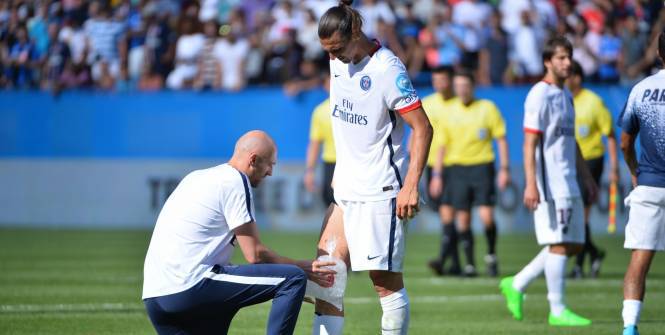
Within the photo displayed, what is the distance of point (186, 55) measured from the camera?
26.1 meters

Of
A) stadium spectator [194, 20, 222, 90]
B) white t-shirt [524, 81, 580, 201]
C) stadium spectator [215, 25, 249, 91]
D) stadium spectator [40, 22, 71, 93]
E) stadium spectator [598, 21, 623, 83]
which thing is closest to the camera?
white t-shirt [524, 81, 580, 201]

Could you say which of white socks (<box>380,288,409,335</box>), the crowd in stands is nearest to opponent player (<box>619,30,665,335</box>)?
white socks (<box>380,288,409,335</box>)

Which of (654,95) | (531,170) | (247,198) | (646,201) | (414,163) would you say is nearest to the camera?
(247,198)

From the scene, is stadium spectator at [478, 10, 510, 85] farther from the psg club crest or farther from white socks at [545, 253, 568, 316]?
the psg club crest

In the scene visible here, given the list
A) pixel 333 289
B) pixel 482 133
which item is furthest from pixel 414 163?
pixel 482 133

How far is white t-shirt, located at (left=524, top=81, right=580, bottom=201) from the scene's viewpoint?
36.6ft

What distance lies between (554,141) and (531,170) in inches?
15.6

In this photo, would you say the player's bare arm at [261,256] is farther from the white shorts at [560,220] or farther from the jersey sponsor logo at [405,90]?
the white shorts at [560,220]

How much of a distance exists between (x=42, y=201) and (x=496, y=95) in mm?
10094

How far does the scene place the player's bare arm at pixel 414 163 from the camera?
7895mm

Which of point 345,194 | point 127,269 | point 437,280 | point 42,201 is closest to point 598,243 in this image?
point 437,280

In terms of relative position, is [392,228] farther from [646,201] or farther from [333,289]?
[646,201]

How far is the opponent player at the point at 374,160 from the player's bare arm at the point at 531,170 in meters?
3.00

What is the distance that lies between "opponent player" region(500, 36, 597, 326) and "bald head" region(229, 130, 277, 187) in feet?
12.9
